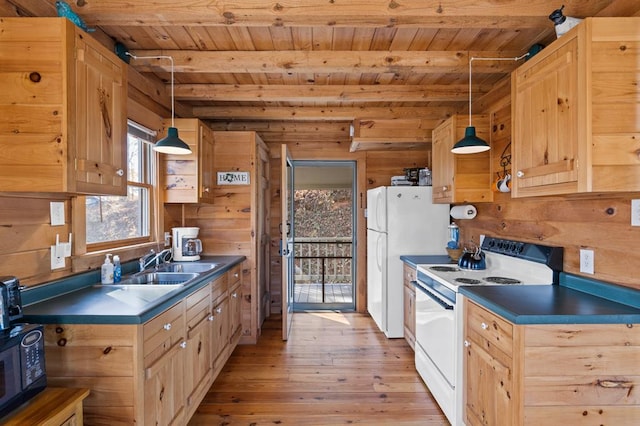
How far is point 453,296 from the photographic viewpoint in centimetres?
217

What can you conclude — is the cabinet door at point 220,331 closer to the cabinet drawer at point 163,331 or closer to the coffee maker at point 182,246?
the coffee maker at point 182,246

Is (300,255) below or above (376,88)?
below

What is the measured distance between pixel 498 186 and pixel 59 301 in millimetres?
2951

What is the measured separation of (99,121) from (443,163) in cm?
266

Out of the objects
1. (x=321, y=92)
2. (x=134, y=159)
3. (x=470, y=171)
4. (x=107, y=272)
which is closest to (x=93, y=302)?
(x=107, y=272)

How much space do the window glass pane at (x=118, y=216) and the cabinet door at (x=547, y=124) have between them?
8.74 ft

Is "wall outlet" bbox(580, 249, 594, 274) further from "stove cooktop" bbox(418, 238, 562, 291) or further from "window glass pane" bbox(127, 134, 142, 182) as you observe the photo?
"window glass pane" bbox(127, 134, 142, 182)

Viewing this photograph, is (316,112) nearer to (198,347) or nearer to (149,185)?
(149,185)

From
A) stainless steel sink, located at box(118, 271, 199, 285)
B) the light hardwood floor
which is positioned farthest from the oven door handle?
stainless steel sink, located at box(118, 271, 199, 285)

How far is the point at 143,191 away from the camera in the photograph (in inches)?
115

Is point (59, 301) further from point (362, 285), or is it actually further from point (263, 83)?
point (362, 285)

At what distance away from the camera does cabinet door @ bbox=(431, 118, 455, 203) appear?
2.96m

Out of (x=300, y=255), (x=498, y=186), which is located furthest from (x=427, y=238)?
(x=300, y=255)

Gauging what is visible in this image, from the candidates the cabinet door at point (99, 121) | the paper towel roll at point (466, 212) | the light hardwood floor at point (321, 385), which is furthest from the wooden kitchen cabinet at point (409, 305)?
the cabinet door at point (99, 121)
